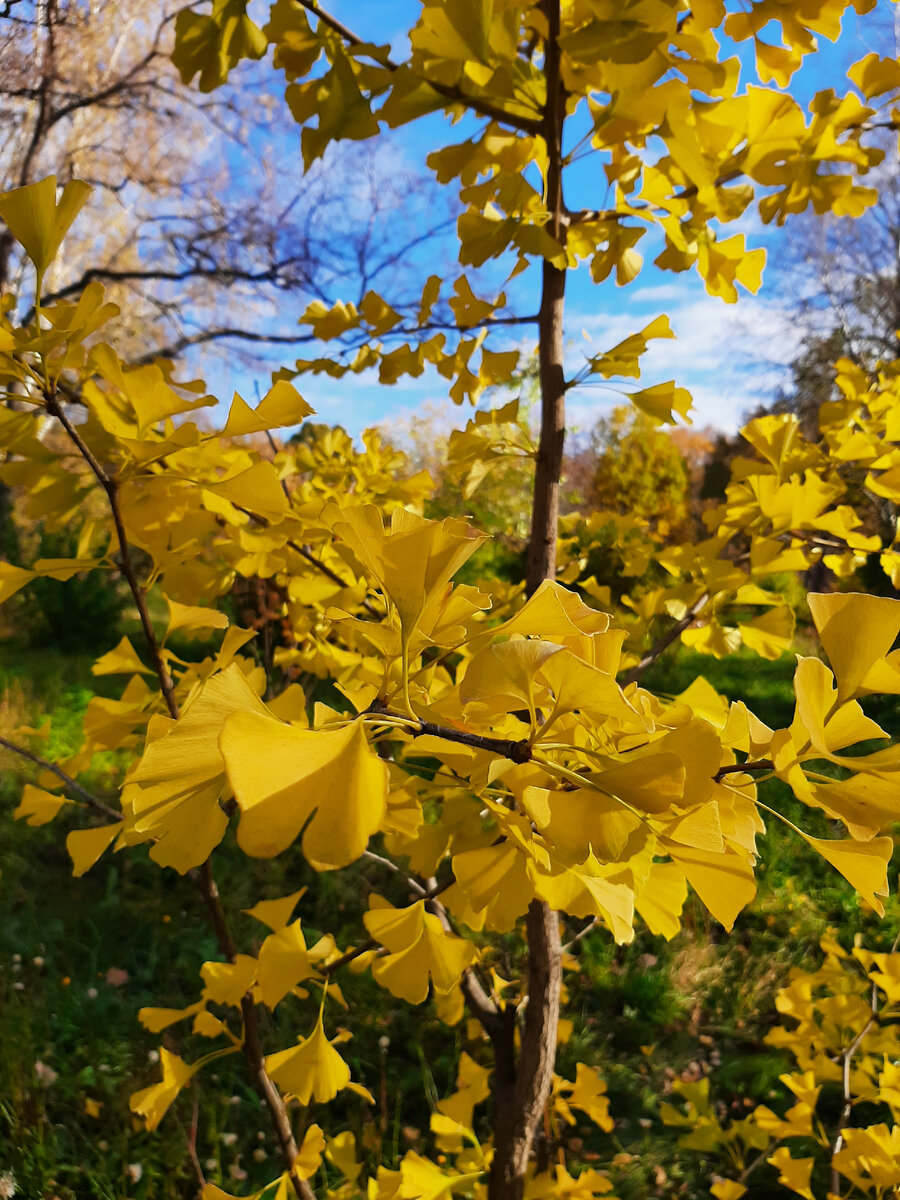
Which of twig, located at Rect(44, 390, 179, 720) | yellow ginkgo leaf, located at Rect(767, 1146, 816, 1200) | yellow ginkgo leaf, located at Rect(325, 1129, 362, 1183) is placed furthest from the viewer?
yellow ginkgo leaf, located at Rect(767, 1146, 816, 1200)

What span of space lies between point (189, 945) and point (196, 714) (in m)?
2.30

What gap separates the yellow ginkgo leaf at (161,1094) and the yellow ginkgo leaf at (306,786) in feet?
2.23


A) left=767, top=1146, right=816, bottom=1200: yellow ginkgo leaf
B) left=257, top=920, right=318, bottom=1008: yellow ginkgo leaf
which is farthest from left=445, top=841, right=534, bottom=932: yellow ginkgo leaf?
left=767, top=1146, right=816, bottom=1200: yellow ginkgo leaf

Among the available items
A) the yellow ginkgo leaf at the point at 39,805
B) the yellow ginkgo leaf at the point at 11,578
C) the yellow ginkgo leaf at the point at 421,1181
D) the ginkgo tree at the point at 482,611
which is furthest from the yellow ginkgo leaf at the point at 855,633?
the yellow ginkgo leaf at the point at 421,1181

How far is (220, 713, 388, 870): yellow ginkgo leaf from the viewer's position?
0.25 metres

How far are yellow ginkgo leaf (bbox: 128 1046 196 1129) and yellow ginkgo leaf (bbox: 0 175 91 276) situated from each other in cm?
79

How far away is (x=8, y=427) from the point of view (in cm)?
56

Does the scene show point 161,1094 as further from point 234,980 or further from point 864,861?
point 864,861

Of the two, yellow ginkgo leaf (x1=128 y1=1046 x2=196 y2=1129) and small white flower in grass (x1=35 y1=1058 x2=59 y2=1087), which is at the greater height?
yellow ginkgo leaf (x1=128 y1=1046 x2=196 y2=1129)

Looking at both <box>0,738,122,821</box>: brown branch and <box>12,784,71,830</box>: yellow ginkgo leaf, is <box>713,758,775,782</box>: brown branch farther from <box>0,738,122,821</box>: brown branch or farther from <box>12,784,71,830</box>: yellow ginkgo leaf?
<box>12,784,71,830</box>: yellow ginkgo leaf

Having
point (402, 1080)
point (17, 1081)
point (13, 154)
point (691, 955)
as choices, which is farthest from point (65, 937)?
point (13, 154)

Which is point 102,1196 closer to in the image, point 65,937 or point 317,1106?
point 317,1106

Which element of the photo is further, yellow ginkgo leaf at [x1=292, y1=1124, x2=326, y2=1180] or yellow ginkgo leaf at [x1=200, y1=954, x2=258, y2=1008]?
yellow ginkgo leaf at [x1=292, y1=1124, x2=326, y2=1180]

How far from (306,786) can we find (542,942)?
0.70 m
